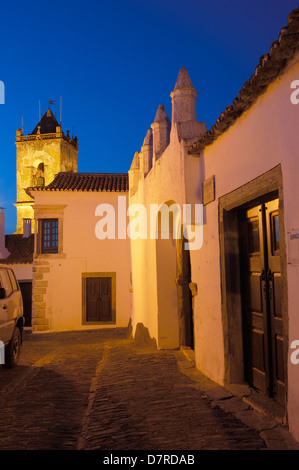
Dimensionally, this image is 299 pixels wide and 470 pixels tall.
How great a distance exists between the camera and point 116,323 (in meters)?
17.9

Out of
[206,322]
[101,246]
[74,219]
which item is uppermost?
[74,219]

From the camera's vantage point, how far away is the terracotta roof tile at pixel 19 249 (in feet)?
70.9

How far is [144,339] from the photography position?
33.8 feet

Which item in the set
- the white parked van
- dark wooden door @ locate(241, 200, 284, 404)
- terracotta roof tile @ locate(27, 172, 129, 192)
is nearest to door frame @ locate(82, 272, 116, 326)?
terracotta roof tile @ locate(27, 172, 129, 192)

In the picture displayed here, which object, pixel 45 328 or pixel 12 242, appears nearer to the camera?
pixel 45 328

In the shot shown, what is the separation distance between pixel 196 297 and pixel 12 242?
1885 centimetres

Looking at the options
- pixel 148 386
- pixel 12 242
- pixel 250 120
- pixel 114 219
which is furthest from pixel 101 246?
pixel 250 120

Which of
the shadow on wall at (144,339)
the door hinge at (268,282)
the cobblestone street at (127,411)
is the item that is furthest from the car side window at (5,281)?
the door hinge at (268,282)

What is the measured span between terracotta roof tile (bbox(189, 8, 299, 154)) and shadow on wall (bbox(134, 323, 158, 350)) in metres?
5.51

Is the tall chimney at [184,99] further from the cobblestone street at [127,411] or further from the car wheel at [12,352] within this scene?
the car wheel at [12,352]

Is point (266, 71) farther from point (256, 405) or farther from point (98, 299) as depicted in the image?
point (98, 299)

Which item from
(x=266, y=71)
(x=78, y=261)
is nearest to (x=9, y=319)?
(x=266, y=71)

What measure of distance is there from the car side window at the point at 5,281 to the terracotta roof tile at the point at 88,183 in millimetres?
10284

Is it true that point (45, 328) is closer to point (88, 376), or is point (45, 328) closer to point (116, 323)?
point (116, 323)
